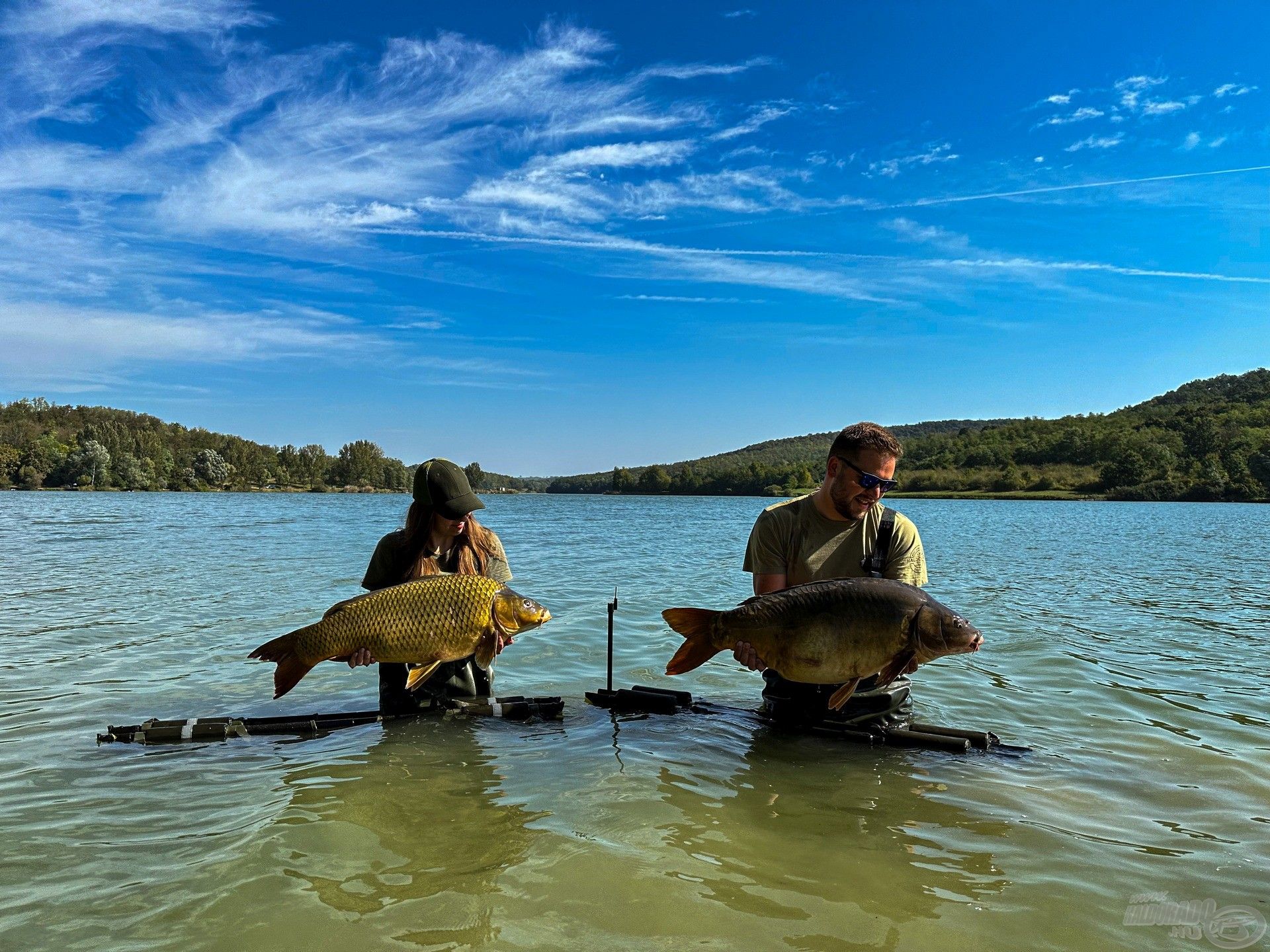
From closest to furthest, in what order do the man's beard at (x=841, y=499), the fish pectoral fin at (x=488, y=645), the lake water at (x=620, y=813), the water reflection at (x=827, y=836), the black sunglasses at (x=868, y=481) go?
the lake water at (x=620, y=813), the water reflection at (x=827, y=836), the fish pectoral fin at (x=488, y=645), the black sunglasses at (x=868, y=481), the man's beard at (x=841, y=499)

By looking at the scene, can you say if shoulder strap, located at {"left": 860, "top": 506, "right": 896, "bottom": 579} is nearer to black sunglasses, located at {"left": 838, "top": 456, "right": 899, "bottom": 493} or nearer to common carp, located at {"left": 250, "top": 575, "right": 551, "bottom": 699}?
black sunglasses, located at {"left": 838, "top": 456, "right": 899, "bottom": 493}

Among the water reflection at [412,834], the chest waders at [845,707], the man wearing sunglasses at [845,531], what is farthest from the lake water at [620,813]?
the man wearing sunglasses at [845,531]

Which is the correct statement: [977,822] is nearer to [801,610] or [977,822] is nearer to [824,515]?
[801,610]

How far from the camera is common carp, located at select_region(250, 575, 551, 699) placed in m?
5.55

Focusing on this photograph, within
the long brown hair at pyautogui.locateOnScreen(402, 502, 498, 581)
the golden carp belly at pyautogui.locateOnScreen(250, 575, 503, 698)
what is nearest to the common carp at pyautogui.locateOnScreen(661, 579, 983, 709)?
the golden carp belly at pyautogui.locateOnScreen(250, 575, 503, 698)

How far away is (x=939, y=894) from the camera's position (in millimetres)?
4348

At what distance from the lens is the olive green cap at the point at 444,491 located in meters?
6.09

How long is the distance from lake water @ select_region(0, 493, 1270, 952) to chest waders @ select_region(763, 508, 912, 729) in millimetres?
199

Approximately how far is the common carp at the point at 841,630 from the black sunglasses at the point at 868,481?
85cm

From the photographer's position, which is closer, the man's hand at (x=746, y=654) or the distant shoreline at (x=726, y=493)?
the man's hand at (x=746, y=654)

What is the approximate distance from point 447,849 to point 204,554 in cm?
2732

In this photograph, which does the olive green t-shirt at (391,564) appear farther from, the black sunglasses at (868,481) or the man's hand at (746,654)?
the black sunglasses at (868,481)

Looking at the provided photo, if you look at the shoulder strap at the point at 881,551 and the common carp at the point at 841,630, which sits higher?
the shoulder strap at the point at 881,551

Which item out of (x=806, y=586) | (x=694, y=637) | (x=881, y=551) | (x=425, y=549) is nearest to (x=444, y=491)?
(x=425, y=549)
